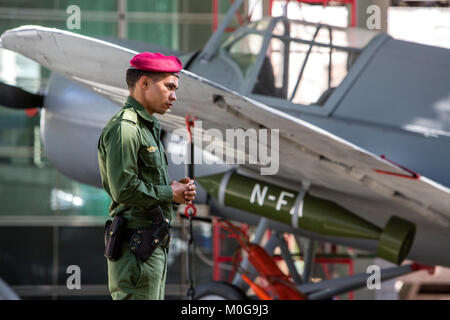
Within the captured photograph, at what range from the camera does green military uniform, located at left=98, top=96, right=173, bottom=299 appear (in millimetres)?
2701

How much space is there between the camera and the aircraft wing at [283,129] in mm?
3588

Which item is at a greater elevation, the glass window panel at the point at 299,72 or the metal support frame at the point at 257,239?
the glass window panel at the point at 299,72

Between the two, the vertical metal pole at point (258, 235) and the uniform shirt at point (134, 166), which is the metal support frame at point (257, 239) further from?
the uniform shirt at point (134, 166)

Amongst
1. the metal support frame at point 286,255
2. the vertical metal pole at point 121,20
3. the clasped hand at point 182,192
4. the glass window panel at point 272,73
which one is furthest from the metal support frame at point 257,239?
the vertical metal pole at point 121,20

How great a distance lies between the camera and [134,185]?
2699mm

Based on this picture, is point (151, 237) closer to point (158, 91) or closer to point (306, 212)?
point (158, 91)

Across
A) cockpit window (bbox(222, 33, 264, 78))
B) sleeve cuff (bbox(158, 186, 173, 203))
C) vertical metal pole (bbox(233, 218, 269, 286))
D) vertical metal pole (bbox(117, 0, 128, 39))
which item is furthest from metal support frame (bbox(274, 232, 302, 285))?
vertical metal pole (bbox(117, 0, 128, 39))

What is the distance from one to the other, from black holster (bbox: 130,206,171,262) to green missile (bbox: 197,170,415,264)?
2.79 m

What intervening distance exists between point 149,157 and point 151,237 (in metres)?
0.31

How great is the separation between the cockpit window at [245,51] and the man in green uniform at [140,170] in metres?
3.52

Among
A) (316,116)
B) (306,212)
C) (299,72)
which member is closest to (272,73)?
(299,72)

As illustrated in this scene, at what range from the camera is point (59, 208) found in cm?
1405
